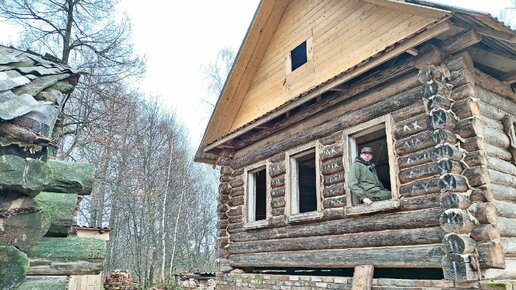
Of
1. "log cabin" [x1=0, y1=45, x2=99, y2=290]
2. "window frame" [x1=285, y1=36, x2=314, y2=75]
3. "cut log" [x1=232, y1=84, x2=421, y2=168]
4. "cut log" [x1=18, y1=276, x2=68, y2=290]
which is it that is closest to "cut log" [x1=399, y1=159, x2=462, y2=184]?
"cut log" [x1=232, y1=84, x2=421, y2=168]

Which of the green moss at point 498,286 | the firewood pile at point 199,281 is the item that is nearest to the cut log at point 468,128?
the green moss at point 498,286

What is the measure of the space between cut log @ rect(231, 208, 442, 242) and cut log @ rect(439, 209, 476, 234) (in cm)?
29

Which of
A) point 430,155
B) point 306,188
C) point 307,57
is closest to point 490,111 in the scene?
point 430,155

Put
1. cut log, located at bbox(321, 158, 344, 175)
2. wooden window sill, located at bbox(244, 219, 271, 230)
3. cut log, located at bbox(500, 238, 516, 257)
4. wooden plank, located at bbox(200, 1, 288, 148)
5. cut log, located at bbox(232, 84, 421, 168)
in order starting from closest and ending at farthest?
1. cut log, located at bbox(500, 238, 516, 257)
2. cut log, located at bbox(232, 84, 421, 168)
3. cut log, located at bbox(321, 158, 344, 175)
4. wooden window sill, located at bbox(244, 219, 271, 230)
5. wooden plank, located at bbox(200, 1, 288, 148)

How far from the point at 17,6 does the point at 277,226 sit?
1219 centimetres

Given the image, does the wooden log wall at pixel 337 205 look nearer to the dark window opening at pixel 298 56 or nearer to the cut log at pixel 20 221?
the dark window opening at pixel 298 56

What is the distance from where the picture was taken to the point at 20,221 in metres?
2.29

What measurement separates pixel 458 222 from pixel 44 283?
16.0 feet

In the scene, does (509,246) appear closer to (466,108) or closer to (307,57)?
(466,108)

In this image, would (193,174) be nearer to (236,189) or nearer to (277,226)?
(236,189)

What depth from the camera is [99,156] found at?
22.9 metres

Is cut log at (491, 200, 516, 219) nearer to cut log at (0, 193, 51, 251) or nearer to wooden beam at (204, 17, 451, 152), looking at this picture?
wooden beam at (204, 17, 451, 152)

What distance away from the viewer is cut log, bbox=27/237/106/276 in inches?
105

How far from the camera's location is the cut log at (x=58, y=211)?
2740 mm
